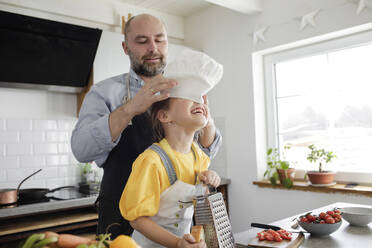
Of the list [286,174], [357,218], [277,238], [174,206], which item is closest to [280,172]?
[286,174]

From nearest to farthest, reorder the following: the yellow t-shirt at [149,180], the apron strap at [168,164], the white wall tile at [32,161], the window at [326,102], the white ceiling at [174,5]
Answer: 1. the yellow t-shirt at [149,180]
2. the apron strap at [168,164]
3. the window at [326,102]
4. the white wall tile at [32,161]
5. the white ceiling at [174,5]

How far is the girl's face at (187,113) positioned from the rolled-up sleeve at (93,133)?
28cm

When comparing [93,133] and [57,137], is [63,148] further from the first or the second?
[93,133]

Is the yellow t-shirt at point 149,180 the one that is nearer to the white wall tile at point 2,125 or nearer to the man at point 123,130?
the man at point 123,130

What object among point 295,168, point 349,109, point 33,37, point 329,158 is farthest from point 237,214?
point 33,37

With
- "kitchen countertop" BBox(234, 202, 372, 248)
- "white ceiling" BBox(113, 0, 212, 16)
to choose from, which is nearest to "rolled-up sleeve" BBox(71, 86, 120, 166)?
"kitchen countertop" BBox(234, 202, 372, 248)

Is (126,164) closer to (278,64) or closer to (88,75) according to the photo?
(88,75)

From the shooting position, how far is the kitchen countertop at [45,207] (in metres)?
2.28

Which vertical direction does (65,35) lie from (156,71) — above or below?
above

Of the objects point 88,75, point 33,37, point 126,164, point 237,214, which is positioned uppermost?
point 33,37

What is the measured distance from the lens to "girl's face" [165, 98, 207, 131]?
1.13m

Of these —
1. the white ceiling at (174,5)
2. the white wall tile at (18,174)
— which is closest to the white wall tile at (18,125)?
the white wall tile at (18,174)

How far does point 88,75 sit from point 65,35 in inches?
15.6

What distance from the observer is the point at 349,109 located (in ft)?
9.38
